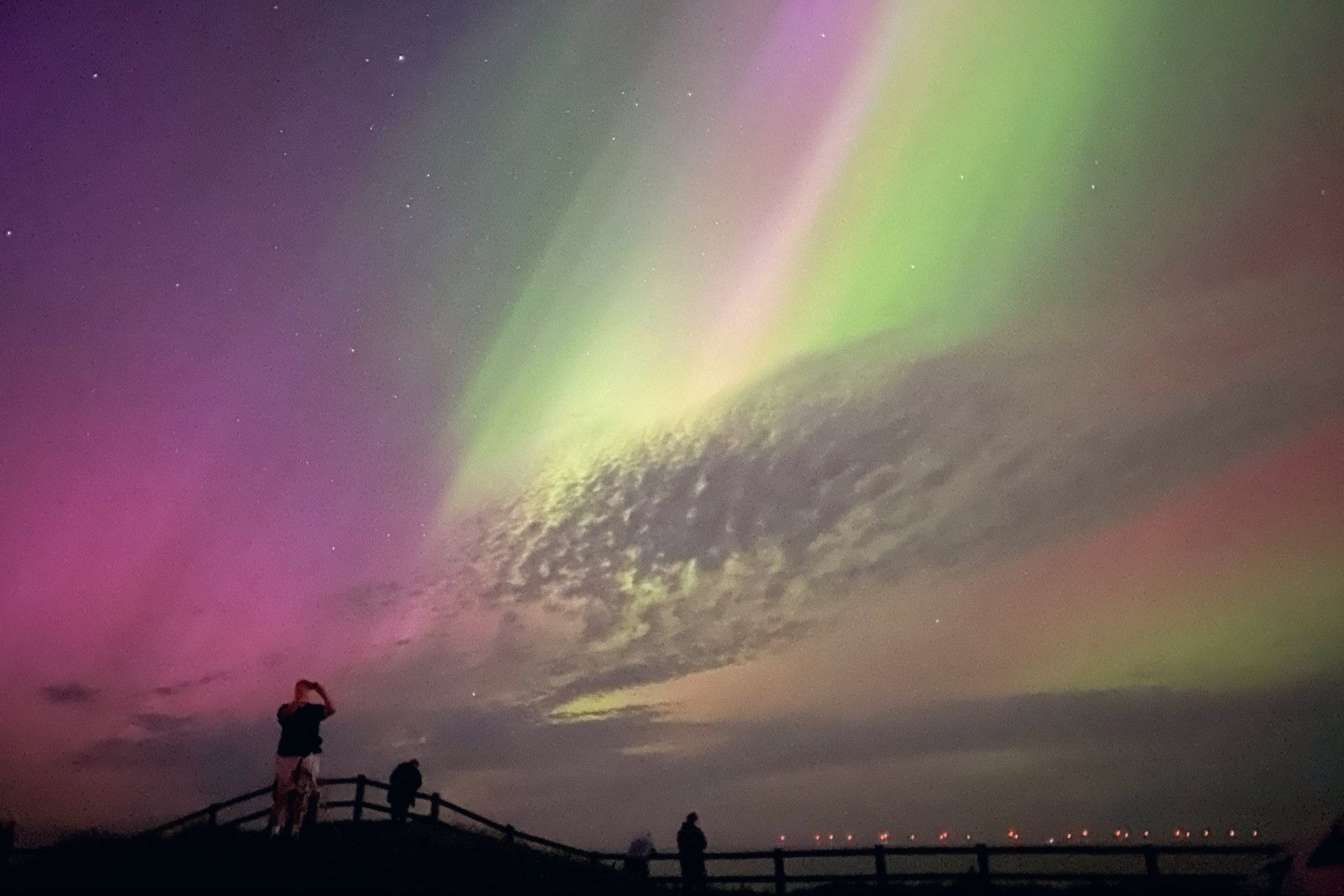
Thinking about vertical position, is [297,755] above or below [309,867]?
above

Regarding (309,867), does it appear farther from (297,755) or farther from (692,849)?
(692,849)

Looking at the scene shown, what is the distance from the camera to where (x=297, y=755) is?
12.8 meters

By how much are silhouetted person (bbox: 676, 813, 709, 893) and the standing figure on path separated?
7.10 meters

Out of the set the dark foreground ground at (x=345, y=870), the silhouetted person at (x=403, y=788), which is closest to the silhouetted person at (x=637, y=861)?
the dark foreground ground at (x=345, y=870)

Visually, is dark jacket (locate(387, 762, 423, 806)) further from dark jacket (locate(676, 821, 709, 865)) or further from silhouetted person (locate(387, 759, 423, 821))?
dark jacket (locate(676, 821, 709, 865))

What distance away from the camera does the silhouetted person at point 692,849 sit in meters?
17.5

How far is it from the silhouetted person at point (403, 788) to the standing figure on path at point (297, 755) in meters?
4.89

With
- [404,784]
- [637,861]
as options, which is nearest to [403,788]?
[404,784]

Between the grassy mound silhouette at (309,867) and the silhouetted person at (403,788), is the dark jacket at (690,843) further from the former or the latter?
the silhouetted person at (403,788)

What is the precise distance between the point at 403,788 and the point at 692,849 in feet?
17.9

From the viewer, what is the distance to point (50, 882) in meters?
11.0

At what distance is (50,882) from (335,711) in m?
3.44

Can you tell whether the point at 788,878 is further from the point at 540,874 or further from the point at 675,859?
the point at 540,874

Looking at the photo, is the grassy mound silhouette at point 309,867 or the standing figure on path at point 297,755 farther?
the standing figure on path at point 297,755
